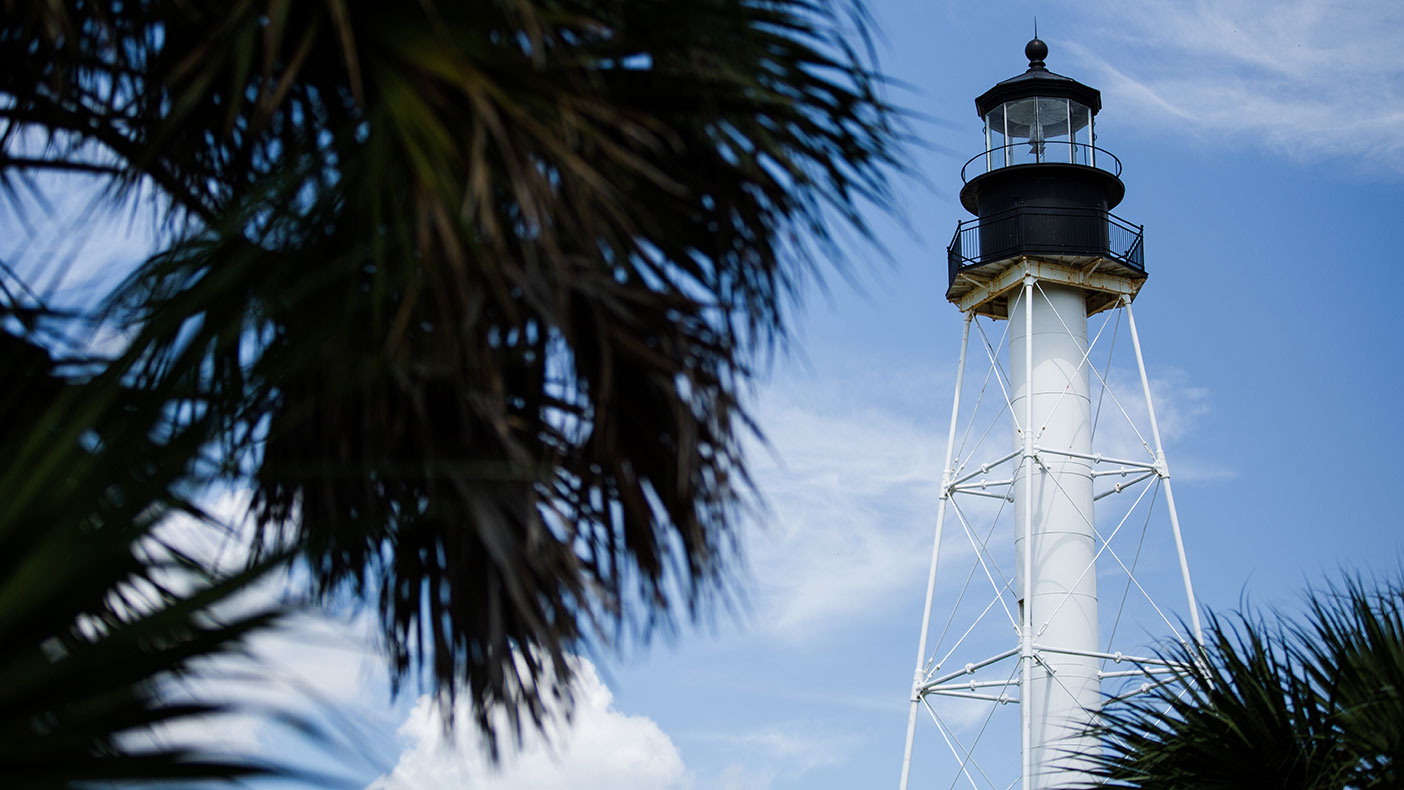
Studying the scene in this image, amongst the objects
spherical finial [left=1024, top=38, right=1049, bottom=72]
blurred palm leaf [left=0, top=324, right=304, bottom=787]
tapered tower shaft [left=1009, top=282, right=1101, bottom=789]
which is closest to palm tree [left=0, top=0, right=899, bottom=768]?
blurred palm leaf [left=0, top=324, right=304, bottom=787]

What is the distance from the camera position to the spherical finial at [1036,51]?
2164 cm

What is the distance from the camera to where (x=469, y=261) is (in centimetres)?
362

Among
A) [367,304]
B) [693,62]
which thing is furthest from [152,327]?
[693,62]

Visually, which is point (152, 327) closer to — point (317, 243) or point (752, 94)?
point (317, 243)

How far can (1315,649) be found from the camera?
6.55 m

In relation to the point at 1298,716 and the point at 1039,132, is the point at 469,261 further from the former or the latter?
the point at 1039,132

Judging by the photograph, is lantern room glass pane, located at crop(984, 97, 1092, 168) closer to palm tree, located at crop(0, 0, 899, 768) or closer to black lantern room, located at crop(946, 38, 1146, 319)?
black lantern room, located at crop(946, 38, 1146, 319)

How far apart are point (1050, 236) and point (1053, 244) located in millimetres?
114

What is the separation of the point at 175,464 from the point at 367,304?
0.88m

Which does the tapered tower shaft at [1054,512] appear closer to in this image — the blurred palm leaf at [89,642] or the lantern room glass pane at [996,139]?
the lantern room glass pane at [996,139]

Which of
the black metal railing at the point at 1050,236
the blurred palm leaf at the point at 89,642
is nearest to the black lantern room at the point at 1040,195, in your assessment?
the black metal railing at the point at 1050,236

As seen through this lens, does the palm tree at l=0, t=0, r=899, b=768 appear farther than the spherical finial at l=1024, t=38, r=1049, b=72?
No

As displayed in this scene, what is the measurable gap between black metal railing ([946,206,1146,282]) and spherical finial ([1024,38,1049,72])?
268cm

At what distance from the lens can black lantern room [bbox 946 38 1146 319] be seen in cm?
1997
